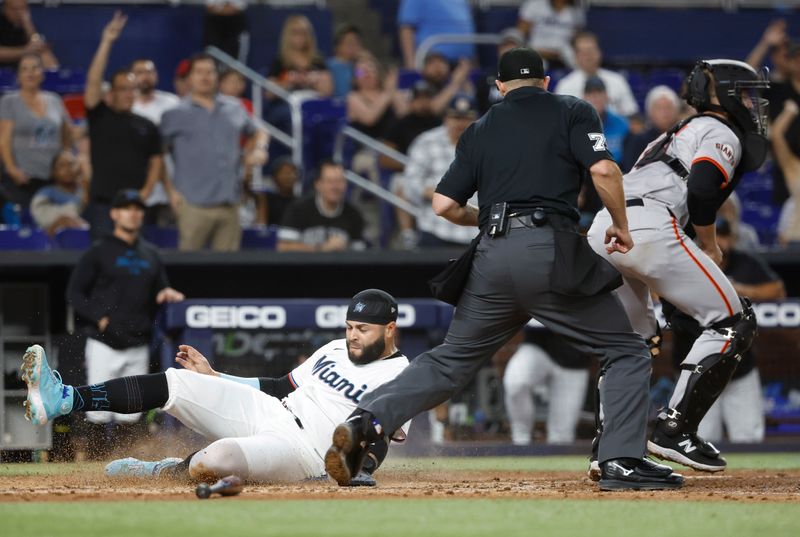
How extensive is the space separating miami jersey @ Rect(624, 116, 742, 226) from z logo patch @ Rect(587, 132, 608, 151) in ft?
2.97

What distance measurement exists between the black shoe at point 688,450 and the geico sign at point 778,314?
4.38 meters

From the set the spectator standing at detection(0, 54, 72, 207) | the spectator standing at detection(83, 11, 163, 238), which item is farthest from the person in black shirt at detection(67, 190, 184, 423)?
the spectator standing at detection(0, 54, 72, 207)

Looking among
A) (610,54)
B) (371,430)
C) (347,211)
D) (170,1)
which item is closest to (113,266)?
(347,211)

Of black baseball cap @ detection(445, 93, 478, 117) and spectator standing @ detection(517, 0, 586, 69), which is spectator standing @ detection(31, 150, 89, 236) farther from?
A: spectator standing @ detection(517, 0, 586, 69)

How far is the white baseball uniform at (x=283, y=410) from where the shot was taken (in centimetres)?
634

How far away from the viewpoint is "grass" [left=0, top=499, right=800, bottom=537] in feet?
15.1

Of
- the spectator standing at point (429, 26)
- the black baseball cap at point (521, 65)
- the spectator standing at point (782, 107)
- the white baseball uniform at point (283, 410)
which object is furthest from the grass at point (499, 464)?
the spectator standing at point (429, 26)

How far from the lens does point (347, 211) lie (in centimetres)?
1193

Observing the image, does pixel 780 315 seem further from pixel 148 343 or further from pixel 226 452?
pixel 226 452

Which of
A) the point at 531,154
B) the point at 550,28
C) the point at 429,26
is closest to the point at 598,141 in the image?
the point at 531,154

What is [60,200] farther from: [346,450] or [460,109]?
[346,450]

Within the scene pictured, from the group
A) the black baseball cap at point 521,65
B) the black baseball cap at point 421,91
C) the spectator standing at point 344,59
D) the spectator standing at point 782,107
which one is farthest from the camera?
the spectator standing at point 344,59

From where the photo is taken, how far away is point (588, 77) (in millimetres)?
12961

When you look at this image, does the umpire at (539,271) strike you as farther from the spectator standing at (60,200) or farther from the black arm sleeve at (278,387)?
the spectator standing at (60,200)
